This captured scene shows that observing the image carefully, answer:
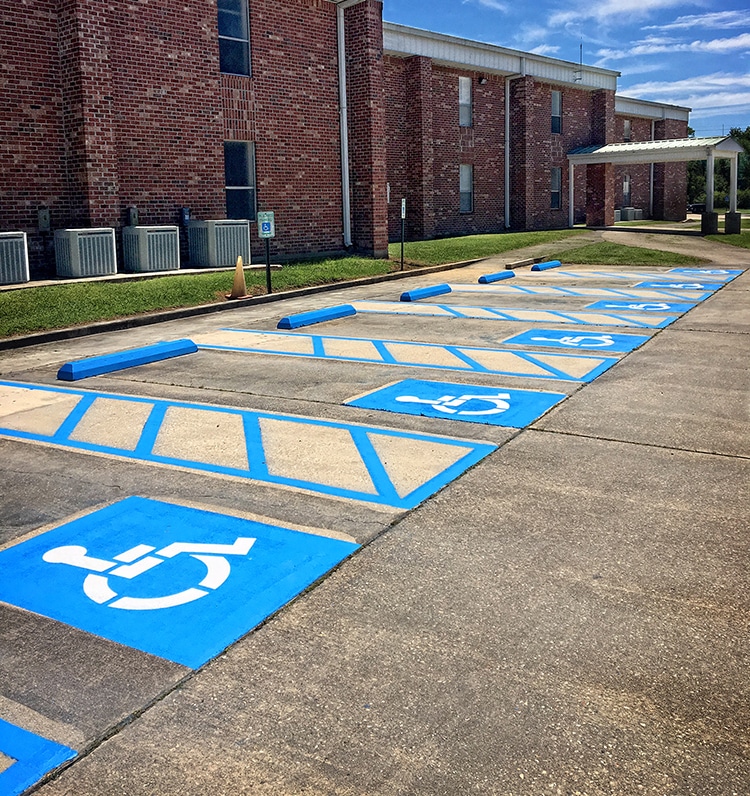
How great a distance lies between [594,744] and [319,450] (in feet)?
12.7

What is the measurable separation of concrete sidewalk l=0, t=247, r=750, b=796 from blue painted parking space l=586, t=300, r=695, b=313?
357 inches

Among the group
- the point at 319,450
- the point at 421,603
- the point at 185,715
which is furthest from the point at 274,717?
the point at 319,450

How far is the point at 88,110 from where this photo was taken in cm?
1655

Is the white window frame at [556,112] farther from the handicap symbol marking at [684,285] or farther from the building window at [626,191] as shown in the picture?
the handicap symbol marking at [684,285]

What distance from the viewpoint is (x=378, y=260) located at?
21.9 metres

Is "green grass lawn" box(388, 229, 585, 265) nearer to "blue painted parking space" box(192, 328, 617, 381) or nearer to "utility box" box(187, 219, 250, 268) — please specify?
"utility box" box(187, 219, 250, 268)

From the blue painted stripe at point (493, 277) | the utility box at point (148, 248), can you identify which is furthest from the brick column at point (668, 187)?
the utility box at point (148, 248)

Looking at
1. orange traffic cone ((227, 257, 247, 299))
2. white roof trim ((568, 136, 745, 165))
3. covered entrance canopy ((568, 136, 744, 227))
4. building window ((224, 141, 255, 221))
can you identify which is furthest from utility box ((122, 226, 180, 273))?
white roof trim ((568, 136, 745, 165))

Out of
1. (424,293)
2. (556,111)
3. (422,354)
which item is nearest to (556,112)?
(556,111)

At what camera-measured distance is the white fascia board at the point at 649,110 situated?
42250 mm

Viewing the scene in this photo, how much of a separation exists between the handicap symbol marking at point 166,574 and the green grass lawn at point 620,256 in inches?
814

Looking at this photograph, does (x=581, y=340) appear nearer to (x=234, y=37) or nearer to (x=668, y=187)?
(x=234, y=37)

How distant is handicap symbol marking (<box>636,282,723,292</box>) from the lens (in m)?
17.6

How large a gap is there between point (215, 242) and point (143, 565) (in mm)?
15261
